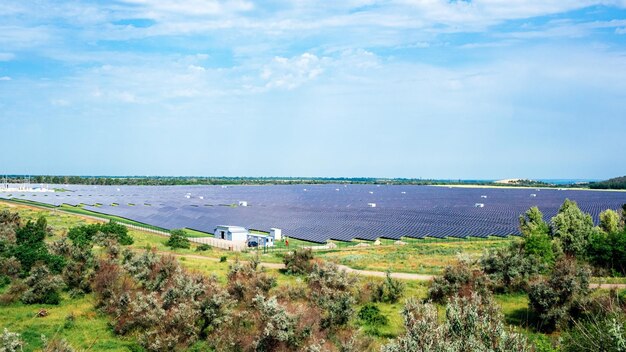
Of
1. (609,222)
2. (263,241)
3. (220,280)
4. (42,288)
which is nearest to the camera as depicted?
(42,288)

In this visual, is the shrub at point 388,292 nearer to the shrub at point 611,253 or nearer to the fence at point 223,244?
the shrub at point 611,253

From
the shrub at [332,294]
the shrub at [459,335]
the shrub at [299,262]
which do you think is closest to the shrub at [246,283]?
the shrub at [332,294]

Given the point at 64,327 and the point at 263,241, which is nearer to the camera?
the point at 64,327

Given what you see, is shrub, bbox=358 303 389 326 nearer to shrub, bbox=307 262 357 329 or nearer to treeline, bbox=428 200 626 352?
shrub, bbox=307 262 357 329

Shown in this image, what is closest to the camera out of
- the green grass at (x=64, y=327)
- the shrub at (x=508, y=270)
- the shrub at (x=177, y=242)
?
the green grass at (x=64, y=327)

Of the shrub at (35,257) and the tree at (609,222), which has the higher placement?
the tree at (609,222)

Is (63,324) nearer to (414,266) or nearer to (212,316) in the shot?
(212,316)

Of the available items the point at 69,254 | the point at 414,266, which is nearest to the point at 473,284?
the point at 414,266

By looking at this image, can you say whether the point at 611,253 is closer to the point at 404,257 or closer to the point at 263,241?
the point at 404,257

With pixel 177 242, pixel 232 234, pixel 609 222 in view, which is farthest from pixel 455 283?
pixel 232 234
